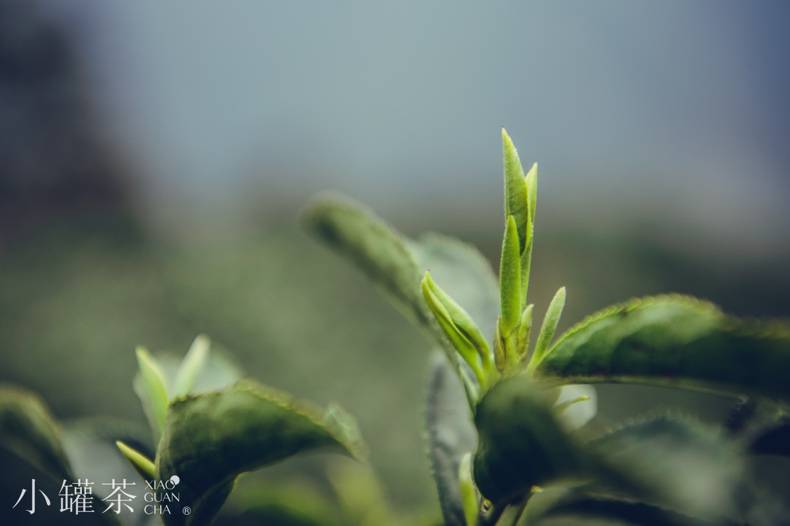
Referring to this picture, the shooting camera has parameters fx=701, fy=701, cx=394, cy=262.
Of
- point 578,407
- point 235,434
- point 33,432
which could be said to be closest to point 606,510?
point 578,407

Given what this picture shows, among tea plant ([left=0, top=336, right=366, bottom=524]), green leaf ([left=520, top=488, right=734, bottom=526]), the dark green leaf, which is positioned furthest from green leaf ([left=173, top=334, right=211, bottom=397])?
the dark green leaf

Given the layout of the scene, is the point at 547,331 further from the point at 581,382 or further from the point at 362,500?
the point at 362,500

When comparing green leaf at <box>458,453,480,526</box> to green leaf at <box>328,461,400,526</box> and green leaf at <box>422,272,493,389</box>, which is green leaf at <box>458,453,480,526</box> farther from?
green leaf at <box>328,461,400,526</box>

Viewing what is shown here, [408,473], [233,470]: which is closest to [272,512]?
[233,470]

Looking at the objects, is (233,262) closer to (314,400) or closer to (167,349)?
(167,349)

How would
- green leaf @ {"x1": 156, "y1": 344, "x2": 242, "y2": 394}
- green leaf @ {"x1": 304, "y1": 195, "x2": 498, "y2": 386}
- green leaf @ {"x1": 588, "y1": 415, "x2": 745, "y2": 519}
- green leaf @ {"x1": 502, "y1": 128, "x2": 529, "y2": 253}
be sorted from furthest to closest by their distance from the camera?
green leaf @ {"x1": 156, "y1": 344, "x2": 242, "y2": 394}, green leaf @ {"x1": 304, "y1": 195, "x2": 498, "y2": 386}, green leaf @ {"x1": 502, "y1": 128, "x2": 529, "y2": 253}, green leaf @ {"x1": 588, "y1": 415, "x2": 745, "y2": 519}

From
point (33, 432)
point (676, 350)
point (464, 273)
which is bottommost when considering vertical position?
point (33, 432)

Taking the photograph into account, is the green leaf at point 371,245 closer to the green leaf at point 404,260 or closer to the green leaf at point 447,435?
the green leaf at point 404,260

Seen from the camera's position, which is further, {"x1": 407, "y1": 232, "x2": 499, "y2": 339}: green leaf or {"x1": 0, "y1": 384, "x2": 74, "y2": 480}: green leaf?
{"x1": 407, "y1": 232, "x2": 499, "y2": 339}: green leaf
